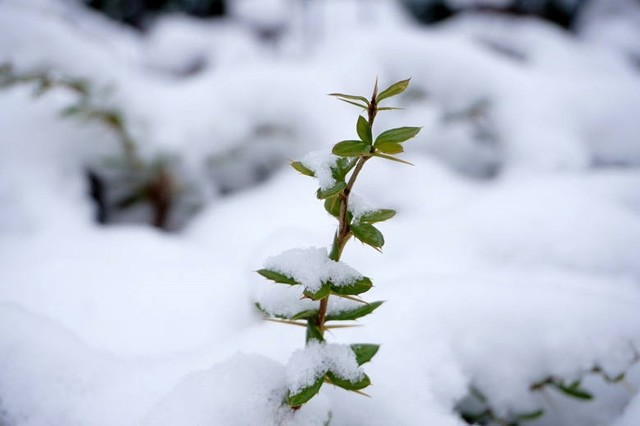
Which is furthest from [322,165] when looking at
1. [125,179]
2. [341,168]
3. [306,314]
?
[125,179]

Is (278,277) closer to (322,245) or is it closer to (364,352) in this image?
(364,352)

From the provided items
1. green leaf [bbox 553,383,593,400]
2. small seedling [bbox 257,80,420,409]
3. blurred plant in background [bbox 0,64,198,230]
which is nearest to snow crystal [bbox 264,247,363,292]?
small seedling [bbox 257,80,420,409]

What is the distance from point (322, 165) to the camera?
0.28 m

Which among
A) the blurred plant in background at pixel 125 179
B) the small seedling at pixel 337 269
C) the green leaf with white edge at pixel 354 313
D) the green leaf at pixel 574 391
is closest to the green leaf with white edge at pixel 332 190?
the small seedling at pixel 337 269

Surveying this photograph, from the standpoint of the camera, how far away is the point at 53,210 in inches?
30.8

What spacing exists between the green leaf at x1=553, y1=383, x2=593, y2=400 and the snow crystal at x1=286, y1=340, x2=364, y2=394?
29cm

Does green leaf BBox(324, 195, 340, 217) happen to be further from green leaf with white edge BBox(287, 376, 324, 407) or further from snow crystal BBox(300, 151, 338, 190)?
green leaf with white edge BBox(287, 376, 324, 407)

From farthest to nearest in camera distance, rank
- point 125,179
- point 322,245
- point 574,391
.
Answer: point 125,179 → point 322,245 → point 574,391

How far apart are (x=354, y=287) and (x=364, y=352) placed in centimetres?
7

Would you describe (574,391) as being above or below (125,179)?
above

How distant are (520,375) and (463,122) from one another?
2.95 ft

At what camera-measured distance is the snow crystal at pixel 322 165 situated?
264 millimetres

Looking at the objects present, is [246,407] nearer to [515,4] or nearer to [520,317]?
[520,317]

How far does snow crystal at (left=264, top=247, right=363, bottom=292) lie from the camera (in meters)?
0.29
